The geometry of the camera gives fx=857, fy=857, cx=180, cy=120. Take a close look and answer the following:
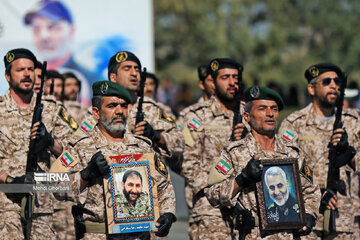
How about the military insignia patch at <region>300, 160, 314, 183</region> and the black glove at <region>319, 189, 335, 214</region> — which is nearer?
the military insignia patch at <region>300, 160, 314, 183</region>

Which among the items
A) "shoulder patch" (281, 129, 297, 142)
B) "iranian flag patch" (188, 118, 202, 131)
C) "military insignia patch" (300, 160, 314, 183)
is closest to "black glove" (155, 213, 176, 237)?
"military insignia patch" (300, 160, 314, 183)

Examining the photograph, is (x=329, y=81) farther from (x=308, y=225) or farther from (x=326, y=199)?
(x=308, y=225)

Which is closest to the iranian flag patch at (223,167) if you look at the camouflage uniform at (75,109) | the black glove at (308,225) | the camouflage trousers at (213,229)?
the black glove at (308,225)

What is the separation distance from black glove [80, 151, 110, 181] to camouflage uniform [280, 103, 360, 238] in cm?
316

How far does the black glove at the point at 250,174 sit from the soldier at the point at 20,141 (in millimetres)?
2306

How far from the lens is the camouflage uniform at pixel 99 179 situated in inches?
281

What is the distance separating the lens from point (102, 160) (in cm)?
695

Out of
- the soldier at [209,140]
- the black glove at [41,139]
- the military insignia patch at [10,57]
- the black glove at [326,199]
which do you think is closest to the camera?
the black glove at [41,139]

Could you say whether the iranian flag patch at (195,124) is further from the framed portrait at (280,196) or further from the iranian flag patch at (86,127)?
the framed portrait at (280,196)

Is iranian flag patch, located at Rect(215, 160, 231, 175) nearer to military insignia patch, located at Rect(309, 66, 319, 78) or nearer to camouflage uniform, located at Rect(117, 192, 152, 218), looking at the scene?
camouflage uniform, located at Rect(117, 192, 152, 218)

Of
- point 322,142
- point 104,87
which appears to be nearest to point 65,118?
point 104,87

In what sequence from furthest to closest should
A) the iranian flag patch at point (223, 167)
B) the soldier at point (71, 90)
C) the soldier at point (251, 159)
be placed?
the soldier at point (71, 90), the iranian flag patch at point (223, 167), the soldier at point (251, 159)

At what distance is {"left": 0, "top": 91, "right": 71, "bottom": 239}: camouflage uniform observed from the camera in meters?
8.30

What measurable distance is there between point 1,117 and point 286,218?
10.3 ft
